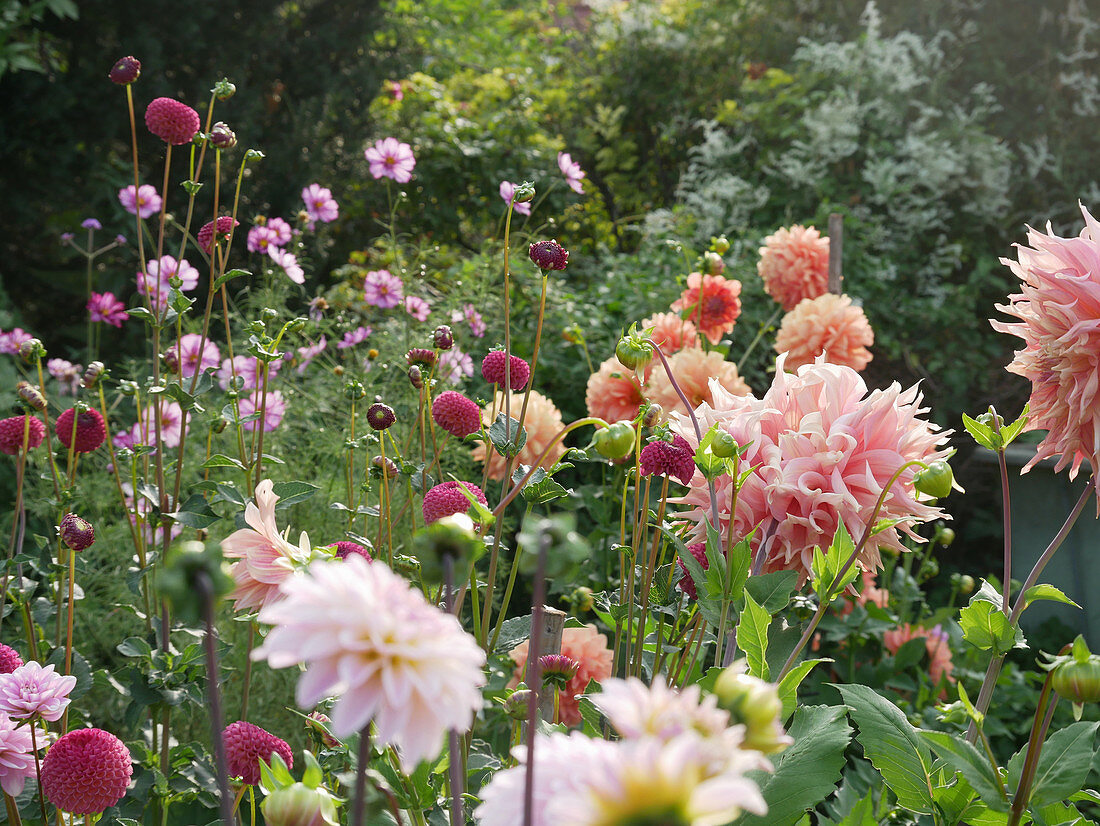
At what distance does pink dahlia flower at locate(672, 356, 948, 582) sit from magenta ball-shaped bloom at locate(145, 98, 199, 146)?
0.85 meters

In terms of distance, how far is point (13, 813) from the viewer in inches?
35.2

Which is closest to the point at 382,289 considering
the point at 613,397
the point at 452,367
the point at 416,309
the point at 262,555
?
the point at 416,309

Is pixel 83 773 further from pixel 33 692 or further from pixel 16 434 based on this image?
pixel 16 434

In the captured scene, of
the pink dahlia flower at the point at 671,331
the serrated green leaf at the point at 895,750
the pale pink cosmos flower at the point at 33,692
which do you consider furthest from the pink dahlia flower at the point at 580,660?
the pink dahlia flower at the point at 671,331

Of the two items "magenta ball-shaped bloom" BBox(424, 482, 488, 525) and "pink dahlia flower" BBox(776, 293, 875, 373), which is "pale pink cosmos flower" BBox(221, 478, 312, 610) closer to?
"magenta ball-shaped bloom" BBox(424, 482, 488, 525)

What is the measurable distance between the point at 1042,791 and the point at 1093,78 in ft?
13.9

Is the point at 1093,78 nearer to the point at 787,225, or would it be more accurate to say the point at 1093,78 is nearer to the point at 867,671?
the point at 787,225

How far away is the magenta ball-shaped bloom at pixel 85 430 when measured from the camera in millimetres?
1204

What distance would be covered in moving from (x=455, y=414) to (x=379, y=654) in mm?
703

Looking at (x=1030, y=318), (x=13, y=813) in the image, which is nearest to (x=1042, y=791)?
(x=1030, y=318)

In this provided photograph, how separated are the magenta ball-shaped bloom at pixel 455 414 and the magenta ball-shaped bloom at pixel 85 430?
51 cm

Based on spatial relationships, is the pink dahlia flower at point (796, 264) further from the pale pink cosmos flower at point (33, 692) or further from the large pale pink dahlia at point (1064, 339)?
the pale pink cosmos flower at point (33, 692)

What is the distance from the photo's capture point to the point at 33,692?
2.82 ft

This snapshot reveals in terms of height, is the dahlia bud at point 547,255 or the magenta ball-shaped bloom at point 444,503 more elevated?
the dahlia bud at point 547,255
